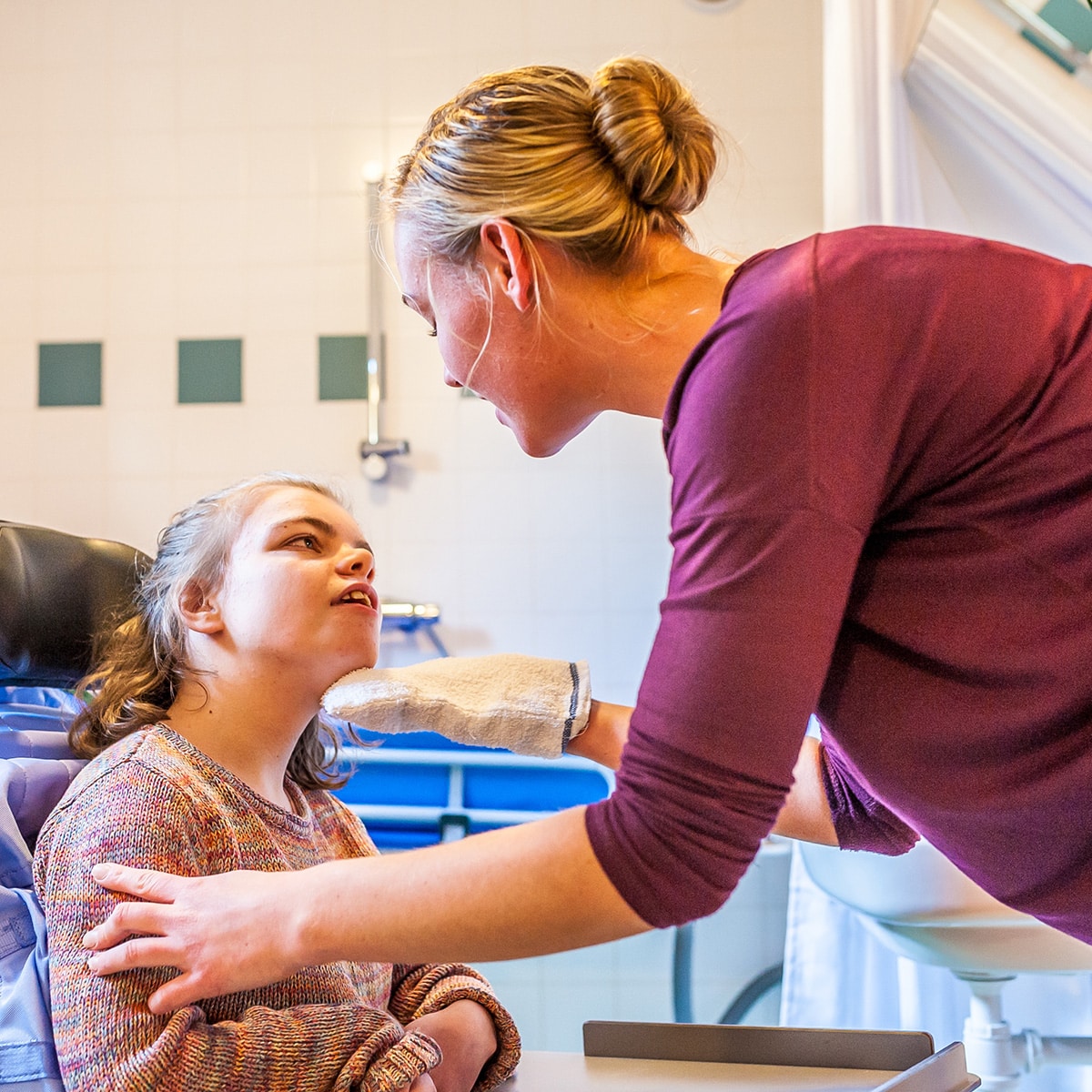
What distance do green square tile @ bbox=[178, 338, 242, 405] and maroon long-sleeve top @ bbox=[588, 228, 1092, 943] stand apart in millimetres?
2381

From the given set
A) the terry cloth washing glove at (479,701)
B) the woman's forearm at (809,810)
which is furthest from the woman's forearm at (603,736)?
the woman's forearm at (809,810)

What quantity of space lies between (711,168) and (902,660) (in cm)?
48

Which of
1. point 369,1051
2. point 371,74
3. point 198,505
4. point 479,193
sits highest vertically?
point 371,74

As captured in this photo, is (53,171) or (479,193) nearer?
(479,193)

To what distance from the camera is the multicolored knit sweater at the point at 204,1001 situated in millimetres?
897

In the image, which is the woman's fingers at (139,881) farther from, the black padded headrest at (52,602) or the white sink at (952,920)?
the white sink at (952,920)

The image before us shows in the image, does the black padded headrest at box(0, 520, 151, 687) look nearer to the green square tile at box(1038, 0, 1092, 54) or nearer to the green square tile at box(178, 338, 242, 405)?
the green square tile at box(178, 338, 242, 405)

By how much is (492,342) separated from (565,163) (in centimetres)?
16

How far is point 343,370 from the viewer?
2.97 meters

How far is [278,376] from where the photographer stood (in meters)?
2.98

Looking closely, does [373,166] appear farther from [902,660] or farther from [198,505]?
[902,660]

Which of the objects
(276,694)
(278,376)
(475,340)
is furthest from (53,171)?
(475,340)

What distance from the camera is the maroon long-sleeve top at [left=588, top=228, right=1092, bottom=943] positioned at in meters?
0.70

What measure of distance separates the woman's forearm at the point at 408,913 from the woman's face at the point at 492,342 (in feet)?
1.35
